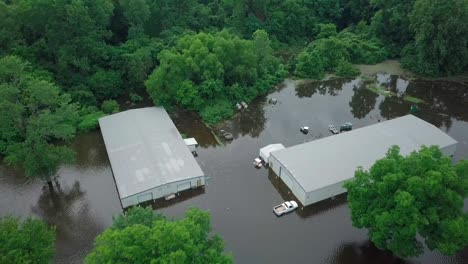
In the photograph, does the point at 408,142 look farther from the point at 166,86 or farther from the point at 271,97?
the point at 166,86

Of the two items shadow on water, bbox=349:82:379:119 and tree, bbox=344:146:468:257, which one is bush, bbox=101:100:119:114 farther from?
tree, bbox=344:146:468:257

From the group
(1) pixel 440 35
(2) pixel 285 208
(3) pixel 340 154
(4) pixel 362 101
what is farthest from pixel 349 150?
(1) pixel 440 35

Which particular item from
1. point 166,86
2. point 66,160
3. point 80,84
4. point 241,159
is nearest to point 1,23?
point 80,84

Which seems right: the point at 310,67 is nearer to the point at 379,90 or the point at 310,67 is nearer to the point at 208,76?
the point at 379,90

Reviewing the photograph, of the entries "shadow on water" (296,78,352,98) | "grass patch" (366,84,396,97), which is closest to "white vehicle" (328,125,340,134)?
"shadow on water" (296,78,352,98)

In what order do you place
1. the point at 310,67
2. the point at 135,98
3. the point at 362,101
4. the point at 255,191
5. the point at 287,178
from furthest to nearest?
the point at 310,67 → the point at 135,98 → the point at 362,101 → the point at 287,178 → the point at 255,191

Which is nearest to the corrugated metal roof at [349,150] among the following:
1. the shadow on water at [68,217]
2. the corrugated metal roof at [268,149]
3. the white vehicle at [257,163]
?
the corrugated metal roof at [268,149]
